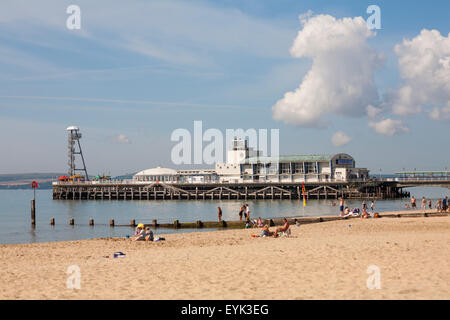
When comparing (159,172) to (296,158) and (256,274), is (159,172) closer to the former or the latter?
(296,158)

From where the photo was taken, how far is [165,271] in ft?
42.8

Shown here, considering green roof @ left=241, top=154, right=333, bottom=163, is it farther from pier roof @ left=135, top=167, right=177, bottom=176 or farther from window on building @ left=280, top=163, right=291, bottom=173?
pier roof @ left=135, top=167, right=177, bottom=176

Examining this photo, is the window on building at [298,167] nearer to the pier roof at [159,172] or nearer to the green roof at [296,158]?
the green roof at [296,158]

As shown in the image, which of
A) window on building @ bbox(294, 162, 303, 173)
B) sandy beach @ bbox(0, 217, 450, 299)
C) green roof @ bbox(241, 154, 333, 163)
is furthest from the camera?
window on building @ bbox(294, 162, 303, 173)

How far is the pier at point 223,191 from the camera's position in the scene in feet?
282

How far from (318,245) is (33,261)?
10.2 meters

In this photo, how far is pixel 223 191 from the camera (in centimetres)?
9519

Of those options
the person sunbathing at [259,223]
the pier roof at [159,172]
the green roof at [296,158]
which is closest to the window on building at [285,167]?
the green roof at [296,158]

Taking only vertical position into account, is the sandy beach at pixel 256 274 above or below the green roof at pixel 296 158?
below

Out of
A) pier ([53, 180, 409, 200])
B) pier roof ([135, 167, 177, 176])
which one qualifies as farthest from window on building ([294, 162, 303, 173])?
pier roof ([135, 167, 177, 176])

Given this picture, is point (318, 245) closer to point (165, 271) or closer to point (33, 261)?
point (165, 271)

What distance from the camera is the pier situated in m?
86.1

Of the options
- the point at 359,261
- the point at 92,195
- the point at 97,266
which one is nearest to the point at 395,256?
the point at 359,261

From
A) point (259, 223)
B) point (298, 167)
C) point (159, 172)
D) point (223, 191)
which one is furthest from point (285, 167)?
point (259, 223)
